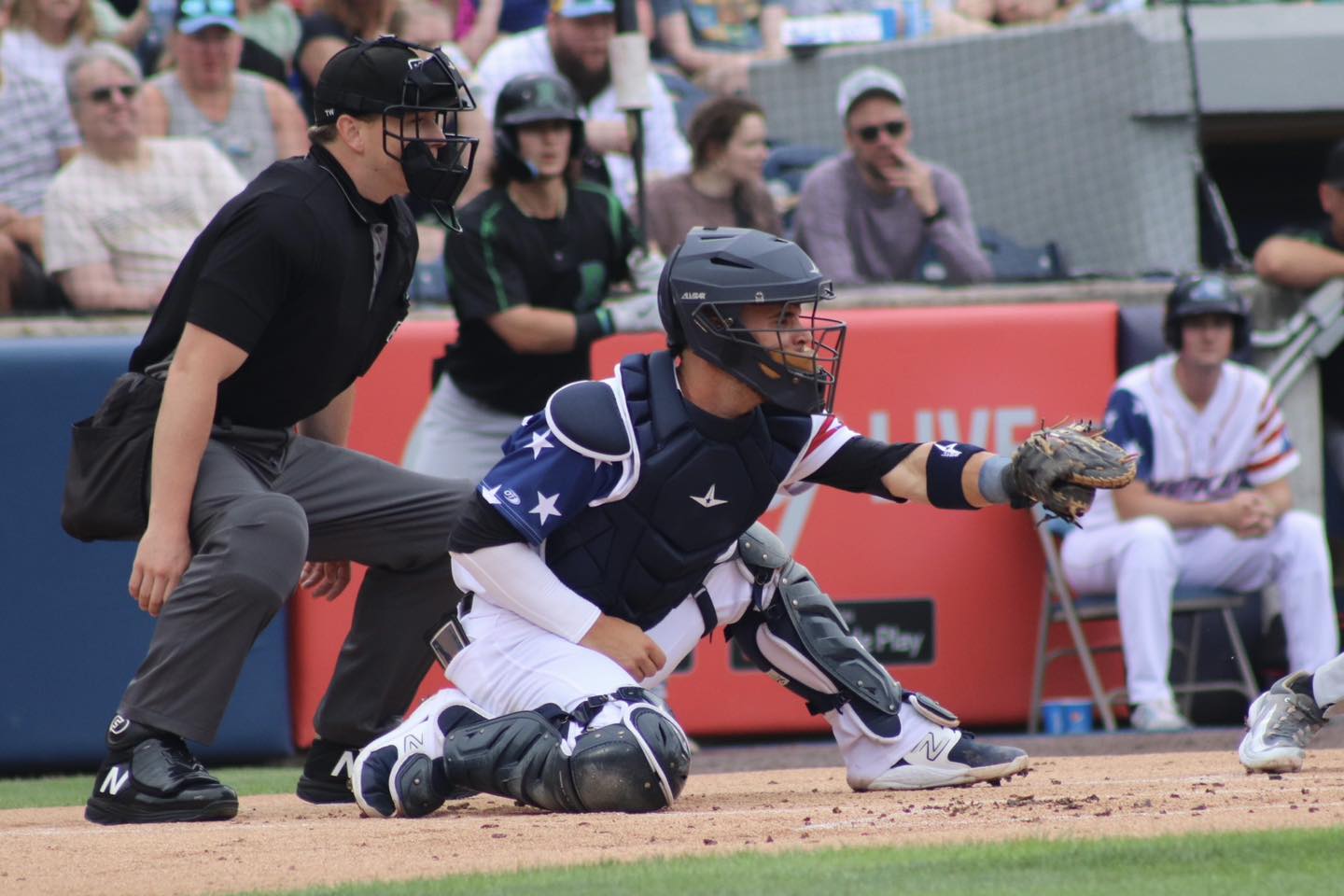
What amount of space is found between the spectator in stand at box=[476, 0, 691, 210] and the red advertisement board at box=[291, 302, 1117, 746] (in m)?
1.84

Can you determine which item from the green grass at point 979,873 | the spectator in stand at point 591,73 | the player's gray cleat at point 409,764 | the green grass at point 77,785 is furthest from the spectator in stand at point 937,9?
the green grass at point 979,873

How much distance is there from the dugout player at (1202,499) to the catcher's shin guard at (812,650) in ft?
9.14

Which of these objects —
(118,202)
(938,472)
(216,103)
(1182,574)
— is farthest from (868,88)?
(938,472)

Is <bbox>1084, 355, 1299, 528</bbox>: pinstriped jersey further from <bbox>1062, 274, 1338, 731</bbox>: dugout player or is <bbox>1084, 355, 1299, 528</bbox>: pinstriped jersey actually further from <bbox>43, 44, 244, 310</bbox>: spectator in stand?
<bbox>43, 44, 244, 310</bbox>: spectator in stand

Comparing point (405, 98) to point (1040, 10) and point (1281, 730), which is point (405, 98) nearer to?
point (1281, 730)

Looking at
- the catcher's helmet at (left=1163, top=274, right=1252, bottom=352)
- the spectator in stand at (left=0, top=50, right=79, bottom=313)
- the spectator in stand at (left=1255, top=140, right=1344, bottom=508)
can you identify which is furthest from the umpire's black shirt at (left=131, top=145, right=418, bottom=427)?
the spectator in stand at (left=1255, top=140, right=1344, bottom=508)

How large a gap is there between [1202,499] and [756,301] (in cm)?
380

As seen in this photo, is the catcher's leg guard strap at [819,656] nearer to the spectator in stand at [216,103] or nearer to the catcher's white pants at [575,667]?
the catcher's white pants at [575,667]

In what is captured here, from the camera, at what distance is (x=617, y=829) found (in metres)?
3.62

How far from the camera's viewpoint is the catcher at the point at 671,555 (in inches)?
156

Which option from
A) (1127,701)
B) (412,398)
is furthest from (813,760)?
(412,398)

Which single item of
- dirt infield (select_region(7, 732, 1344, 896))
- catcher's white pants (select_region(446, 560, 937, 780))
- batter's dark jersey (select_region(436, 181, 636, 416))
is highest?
batter's dark jersey (select_region(436, 181, 636, 416))

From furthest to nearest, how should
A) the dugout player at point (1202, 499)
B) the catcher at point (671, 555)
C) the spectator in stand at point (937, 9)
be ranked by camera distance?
the spectator in stand at point (937, 9) → the dugout player at point (1202, 499) → the catcher at point (671, 555)

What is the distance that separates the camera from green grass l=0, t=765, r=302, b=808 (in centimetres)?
535
